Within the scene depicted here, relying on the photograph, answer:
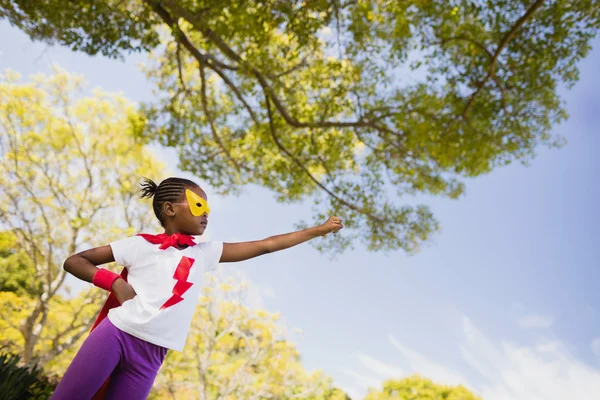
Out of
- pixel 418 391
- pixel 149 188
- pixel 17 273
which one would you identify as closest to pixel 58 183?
pixel 17 273

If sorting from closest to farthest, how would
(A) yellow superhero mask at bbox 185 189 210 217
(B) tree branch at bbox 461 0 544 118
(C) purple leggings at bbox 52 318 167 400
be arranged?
(C) purple leggings at bbox 52 318 167 400 < (A) yellow superhero mask at bbox 185 189 210 217 < (B) tree branch at bbox 461 0 544 118

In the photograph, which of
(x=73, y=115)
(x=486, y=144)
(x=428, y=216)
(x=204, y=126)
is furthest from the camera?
(x=73, y=115)

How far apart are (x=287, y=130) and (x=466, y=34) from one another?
11.0 ft

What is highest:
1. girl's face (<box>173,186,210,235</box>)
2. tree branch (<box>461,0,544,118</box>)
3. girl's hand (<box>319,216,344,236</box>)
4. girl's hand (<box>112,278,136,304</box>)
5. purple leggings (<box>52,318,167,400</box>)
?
tree branch (<box>461,0,544,118</box>)

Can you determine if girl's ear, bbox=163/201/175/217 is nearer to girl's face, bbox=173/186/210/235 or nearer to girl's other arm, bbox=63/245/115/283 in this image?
girl's face, bbox=173/186/210/235

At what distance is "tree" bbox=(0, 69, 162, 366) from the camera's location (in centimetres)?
1219

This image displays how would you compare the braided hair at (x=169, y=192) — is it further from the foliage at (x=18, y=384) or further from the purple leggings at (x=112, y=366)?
the foliage at (x=18, y=384)

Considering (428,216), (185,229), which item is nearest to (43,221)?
(428,216)

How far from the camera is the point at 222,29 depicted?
19.4 feet

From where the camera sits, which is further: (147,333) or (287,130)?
(287,130)

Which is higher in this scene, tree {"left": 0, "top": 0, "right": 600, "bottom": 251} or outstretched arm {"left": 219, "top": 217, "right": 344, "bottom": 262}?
tree {"left": 0, "top": 0, "right": 600, "bottom": 251}

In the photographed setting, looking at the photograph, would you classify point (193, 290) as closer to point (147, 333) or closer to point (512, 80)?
point (147, 333)

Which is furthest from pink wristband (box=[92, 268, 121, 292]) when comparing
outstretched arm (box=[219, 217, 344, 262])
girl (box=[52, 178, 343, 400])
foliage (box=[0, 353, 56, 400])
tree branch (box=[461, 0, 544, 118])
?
tree branch (box=[461, 0, 544, 118])

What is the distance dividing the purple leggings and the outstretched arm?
497 mm
